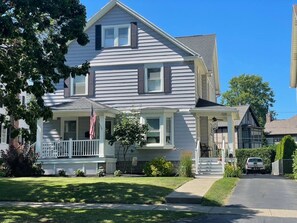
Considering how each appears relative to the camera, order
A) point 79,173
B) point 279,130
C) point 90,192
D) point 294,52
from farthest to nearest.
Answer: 1. point 279,130
2. point 294,52
3. point 79,173
4. point 90,192

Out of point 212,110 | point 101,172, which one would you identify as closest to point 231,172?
point 212,110

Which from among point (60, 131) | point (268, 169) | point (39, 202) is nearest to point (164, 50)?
point (60, 131)

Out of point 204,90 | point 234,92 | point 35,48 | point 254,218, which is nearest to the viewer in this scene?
point 254,218

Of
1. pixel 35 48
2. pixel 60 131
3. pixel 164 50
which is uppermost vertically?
pixel 164 50

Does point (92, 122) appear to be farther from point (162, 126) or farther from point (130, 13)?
point (130, 13)

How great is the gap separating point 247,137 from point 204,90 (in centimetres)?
3190

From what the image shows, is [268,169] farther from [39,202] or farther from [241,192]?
[39,202]

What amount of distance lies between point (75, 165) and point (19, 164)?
3.01 m

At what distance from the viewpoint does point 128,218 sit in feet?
32.9

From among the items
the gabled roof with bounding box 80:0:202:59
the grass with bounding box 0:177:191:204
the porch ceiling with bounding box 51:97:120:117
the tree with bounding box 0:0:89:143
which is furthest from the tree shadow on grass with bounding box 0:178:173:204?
the gabled roof with bounding box 80:0:202:59

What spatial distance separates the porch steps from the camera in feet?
71.9

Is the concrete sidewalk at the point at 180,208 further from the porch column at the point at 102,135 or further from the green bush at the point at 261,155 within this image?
the green bush at the point at 261,155

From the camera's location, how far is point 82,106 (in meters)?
22.9

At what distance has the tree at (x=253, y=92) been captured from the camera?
86.1 metres
